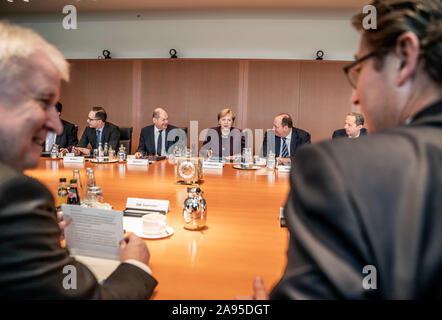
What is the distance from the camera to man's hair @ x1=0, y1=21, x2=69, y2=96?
69 cm

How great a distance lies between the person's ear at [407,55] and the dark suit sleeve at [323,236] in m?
0.33

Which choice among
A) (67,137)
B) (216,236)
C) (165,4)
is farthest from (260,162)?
(165,4)

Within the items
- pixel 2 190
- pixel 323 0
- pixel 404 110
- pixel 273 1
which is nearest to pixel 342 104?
pixel 323 0

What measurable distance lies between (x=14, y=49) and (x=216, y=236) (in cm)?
111

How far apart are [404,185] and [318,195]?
0.15 m

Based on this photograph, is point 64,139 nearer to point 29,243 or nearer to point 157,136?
point 157,136

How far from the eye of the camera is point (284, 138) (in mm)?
5082

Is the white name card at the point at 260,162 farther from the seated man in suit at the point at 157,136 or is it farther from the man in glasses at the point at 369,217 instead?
the man in glasses at the point at 369,217

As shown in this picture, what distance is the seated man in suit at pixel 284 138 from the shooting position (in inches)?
191

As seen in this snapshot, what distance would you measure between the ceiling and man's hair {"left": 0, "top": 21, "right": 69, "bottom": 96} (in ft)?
19.5

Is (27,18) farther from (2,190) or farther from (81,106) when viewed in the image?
(2,190)

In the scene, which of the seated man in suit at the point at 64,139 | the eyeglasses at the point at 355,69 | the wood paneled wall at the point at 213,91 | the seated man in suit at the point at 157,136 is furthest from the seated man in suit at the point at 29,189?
the wood paneled wall at the point at 213,91

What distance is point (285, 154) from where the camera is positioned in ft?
16.5

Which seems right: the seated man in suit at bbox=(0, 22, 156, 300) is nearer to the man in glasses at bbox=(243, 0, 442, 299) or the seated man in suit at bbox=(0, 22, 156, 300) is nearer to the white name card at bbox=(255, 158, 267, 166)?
the man in glasses at bbox=(243, 0, 442, 299)
